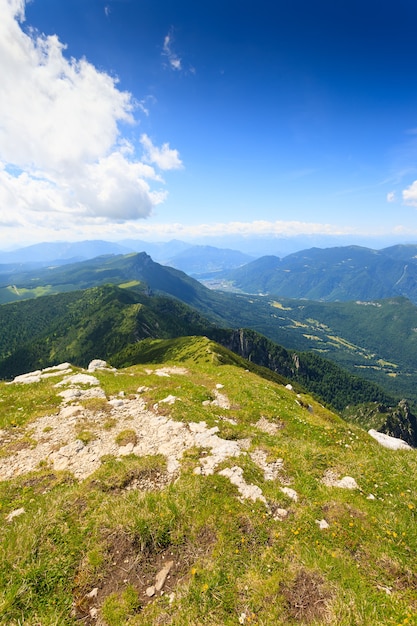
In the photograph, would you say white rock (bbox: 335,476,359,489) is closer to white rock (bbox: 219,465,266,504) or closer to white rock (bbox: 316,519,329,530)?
white rock (bbox: 316,519,329,530)

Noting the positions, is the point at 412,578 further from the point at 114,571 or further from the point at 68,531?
the point at 68,531

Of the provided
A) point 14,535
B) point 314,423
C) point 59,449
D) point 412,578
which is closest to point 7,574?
point 14,535

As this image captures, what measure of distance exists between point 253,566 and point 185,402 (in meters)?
14.7

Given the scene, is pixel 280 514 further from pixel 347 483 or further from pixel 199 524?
pixel 347 483

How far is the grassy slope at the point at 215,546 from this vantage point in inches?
358

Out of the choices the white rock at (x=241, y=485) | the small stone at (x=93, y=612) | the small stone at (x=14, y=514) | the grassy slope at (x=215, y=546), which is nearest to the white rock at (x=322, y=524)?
the grassy slope at (x=215, y=546)

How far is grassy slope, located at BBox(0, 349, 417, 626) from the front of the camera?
29.9ft

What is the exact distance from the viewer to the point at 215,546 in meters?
11.4

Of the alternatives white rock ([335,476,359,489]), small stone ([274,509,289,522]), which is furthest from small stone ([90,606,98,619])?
white rock ([335,476,359,489])

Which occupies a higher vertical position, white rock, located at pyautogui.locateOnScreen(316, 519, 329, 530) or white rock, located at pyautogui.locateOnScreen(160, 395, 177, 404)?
white rock, located at pyautogui.locateOnScreen(316, 519, 329, 530)

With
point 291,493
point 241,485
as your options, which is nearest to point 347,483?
point 291,493

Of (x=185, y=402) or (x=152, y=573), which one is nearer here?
(x=152, y=573)

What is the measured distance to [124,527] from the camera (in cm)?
1179

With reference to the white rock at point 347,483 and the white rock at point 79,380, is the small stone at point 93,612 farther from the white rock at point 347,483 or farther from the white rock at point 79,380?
the white rock at point 79,380
